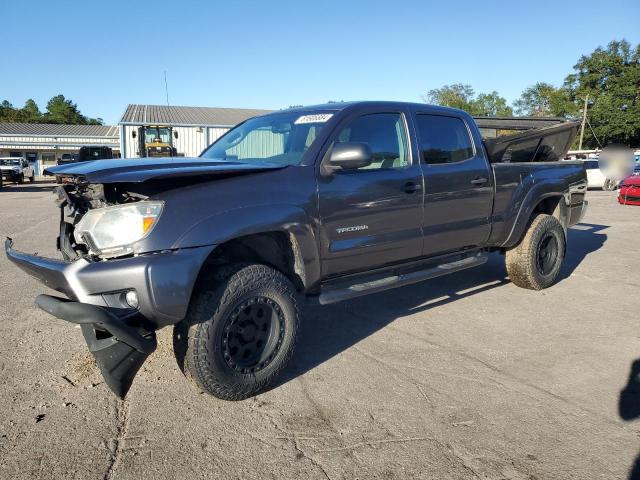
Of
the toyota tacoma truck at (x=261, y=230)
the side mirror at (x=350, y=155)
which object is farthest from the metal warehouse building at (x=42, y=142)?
the side mirror at (x=350, y=155)

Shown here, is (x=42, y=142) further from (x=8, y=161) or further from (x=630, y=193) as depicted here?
(x=630, y=193)

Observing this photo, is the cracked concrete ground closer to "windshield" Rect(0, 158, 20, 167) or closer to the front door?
the front door

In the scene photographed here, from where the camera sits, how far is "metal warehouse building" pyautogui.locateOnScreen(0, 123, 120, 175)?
49.5m

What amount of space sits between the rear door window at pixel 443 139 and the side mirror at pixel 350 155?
1.06 meters

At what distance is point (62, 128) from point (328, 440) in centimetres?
6052

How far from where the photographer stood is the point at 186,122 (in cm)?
3600

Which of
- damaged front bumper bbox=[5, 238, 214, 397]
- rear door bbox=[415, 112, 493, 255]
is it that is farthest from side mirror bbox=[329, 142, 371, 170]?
damaged front bumper bbox=[5, 238, 214, 397]

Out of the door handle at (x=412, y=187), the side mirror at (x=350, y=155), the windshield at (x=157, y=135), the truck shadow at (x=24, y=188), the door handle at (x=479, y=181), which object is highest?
the windshield at (x=157, y=135)

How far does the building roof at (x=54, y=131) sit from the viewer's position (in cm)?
5038

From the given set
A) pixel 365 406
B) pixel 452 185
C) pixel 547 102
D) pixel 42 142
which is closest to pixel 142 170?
pixel 365 406

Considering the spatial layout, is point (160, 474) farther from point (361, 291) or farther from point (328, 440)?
point (361, 291)

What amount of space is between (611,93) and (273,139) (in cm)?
5716

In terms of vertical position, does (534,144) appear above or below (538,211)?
above

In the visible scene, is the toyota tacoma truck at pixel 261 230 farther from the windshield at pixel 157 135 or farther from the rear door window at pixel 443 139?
the windshield at pixel 157 135
